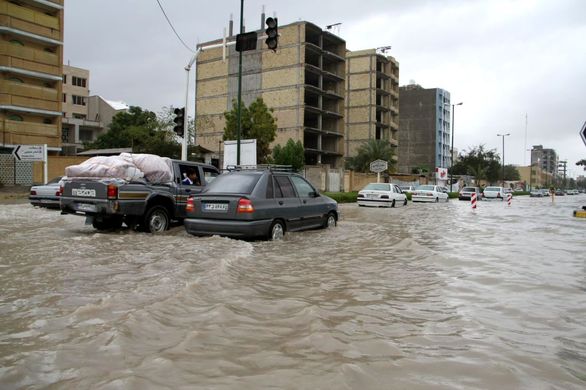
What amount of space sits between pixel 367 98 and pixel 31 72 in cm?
4775

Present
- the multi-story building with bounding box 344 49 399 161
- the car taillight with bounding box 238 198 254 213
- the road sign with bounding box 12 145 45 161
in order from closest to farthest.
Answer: the car taillight with bounding box 238 198 254 213 → the road sign with bounding box 12 145 45 161 → the multi-story building with bounding box 344 49 399 161

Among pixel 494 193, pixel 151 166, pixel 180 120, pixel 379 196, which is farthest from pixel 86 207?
pixel 494 193

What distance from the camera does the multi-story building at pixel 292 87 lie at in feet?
190

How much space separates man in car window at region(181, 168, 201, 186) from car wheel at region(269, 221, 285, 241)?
298 centimetres

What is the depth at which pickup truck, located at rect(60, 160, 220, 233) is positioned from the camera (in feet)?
32.4

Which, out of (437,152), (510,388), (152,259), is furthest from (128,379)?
(437,152)

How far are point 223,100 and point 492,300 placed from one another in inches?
2404

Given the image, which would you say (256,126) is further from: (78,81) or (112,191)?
(78,81)

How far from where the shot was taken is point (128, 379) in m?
2.92

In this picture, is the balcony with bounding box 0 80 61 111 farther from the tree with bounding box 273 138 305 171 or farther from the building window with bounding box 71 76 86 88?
the building window with bounding box 71 76 86 88

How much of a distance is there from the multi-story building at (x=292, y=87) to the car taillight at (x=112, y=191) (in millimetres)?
45379

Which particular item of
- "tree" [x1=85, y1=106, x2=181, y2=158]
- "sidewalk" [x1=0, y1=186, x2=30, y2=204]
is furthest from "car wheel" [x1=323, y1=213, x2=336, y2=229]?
"tree" [x1=85, y1=106, x2=181, y2=158]

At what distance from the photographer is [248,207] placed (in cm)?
902

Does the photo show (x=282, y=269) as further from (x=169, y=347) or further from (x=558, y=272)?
(x=558, y=272)
